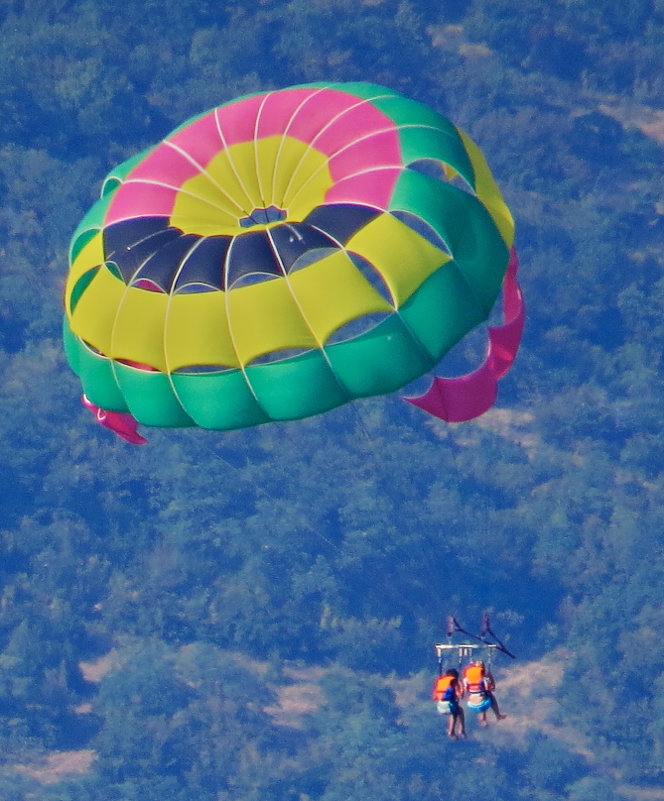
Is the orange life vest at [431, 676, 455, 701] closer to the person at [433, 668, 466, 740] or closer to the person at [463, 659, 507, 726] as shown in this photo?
the person at [433, 668, 466, 740]

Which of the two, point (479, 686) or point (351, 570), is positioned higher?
point (351, 570)

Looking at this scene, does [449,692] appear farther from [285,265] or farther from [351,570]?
[351,570]

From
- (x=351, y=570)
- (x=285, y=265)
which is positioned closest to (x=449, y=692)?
(x=285, y=265)

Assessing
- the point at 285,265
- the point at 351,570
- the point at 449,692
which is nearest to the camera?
the point at 285,265

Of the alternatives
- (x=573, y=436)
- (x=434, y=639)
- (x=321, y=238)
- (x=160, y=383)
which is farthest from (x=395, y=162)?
(x=573, y=436)

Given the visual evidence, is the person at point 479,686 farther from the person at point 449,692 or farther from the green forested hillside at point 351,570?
the green forested hillside at point 351,570

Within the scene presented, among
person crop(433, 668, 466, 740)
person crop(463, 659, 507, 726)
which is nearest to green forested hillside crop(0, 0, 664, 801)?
person crop(433, 668, 466, 740)

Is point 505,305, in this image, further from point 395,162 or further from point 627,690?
point 627,690

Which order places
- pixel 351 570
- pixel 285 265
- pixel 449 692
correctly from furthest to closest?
pixel 351 570
pixel 449 692
pixel 285 265
